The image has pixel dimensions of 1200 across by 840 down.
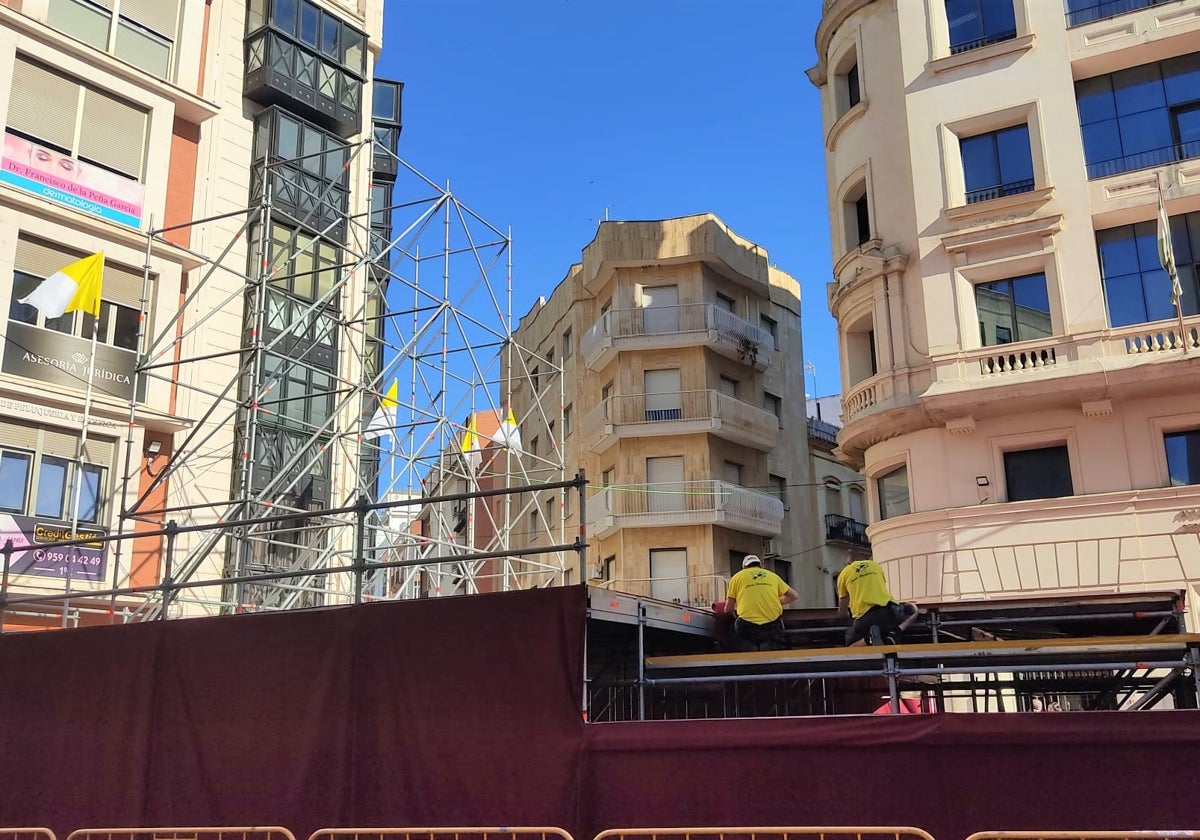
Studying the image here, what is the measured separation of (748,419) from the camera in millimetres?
37125

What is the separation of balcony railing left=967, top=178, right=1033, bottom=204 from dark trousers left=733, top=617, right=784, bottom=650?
14.0 metres

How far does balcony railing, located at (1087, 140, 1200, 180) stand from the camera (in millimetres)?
20344

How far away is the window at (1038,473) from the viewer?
2006 centimetres

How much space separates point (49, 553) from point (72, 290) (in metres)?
4.53

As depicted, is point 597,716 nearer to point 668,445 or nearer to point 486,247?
point 486,247

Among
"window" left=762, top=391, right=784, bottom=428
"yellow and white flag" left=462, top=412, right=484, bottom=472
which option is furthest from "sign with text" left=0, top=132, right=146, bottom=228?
"window" left=762, top=391, right=784, bottom=428

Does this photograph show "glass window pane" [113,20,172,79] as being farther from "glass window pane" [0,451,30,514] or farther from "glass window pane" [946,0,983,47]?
"glass window pane" [946,0,983,47]

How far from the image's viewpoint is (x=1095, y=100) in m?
21.3

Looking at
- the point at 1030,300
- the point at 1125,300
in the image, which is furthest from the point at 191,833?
the point at 1125,300

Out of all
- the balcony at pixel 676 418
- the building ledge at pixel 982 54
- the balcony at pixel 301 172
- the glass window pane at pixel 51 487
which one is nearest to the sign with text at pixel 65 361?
the glass window pane at pixel 51 487

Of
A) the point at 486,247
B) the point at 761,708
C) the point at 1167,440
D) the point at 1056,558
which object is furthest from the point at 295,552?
the point at 1167,440

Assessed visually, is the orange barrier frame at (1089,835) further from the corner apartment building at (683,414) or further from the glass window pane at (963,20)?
the corner apartment building at (683,414)

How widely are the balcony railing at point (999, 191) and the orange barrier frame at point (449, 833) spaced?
1757cm

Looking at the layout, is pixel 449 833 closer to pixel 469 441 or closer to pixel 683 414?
pixel 469 441
